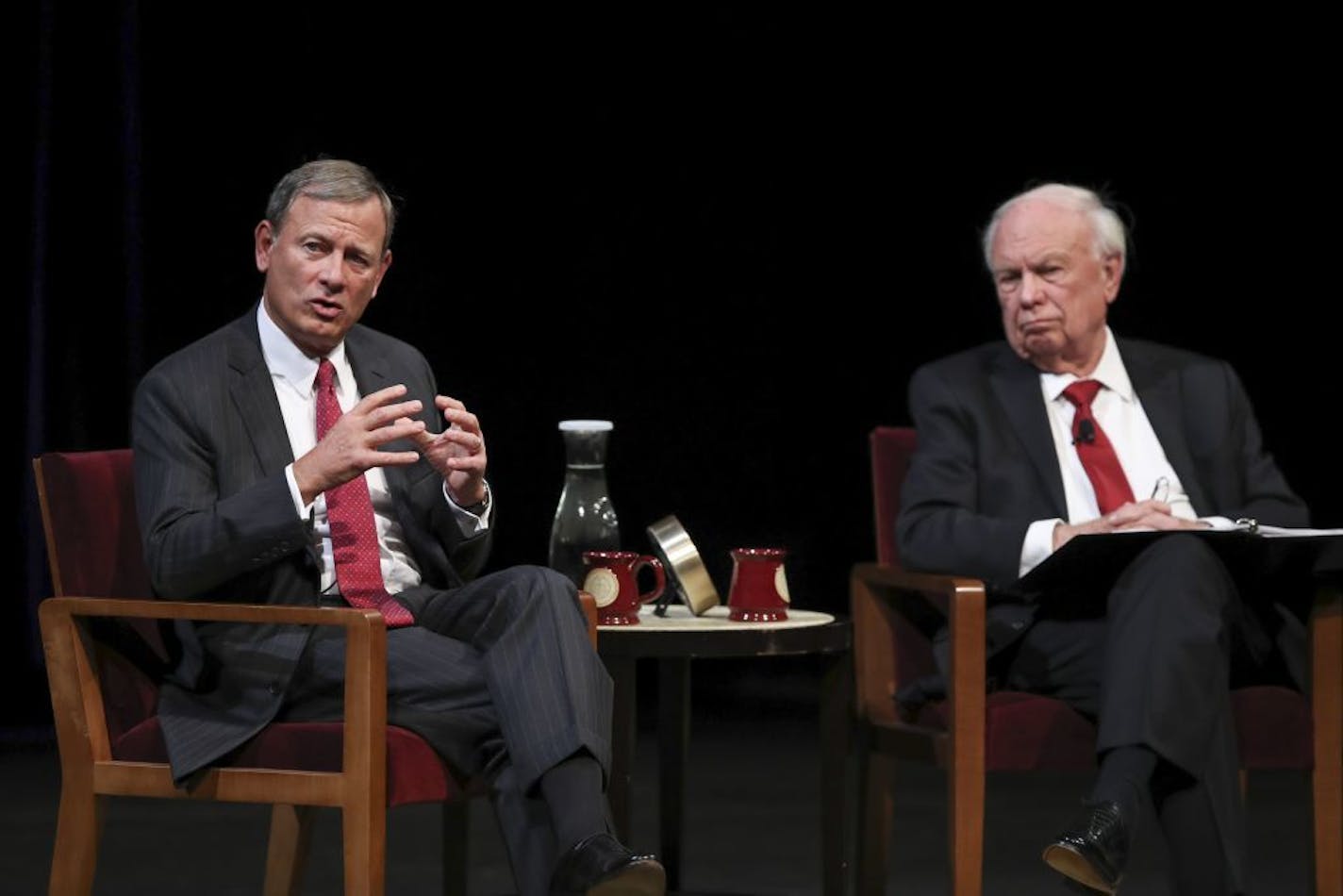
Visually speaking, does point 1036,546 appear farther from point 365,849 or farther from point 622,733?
point 365,849

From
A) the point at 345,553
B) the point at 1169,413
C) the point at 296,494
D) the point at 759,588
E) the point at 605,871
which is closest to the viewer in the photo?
the point at 605,871

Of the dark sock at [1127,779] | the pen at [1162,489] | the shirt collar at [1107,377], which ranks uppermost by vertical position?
the shirt collar at [1107,377]

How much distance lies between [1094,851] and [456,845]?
108cm

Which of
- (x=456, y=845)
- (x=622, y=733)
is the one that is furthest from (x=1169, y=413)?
(x=456, y=845)

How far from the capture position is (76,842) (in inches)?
109

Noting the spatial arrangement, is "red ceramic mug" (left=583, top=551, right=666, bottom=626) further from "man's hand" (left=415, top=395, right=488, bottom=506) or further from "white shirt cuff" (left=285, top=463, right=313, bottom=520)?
"white shirt cuff" (left=285, top=463, right=313, bottom=520)

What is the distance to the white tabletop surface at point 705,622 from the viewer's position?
10.6 ft

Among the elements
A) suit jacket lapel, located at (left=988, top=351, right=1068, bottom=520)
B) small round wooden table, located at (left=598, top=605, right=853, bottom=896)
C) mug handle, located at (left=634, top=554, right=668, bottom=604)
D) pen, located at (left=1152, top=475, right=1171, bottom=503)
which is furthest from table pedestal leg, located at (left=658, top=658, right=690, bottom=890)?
pen, located at (left=1152, top=475, right=1171, bottom=503)

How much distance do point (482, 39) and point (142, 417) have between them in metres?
2.87

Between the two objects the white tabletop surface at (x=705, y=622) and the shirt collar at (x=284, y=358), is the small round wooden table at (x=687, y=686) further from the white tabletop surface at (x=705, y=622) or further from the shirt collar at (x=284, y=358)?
the shirt collar at (x=284, y=358)

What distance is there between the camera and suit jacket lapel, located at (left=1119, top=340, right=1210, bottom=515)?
3.57m

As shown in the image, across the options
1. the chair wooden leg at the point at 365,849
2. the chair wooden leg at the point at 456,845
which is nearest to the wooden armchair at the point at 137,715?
the chair wooden leg at the point at 365,849

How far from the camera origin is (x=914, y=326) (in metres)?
5.87

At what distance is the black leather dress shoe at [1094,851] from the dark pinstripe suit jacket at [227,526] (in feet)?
3.18
